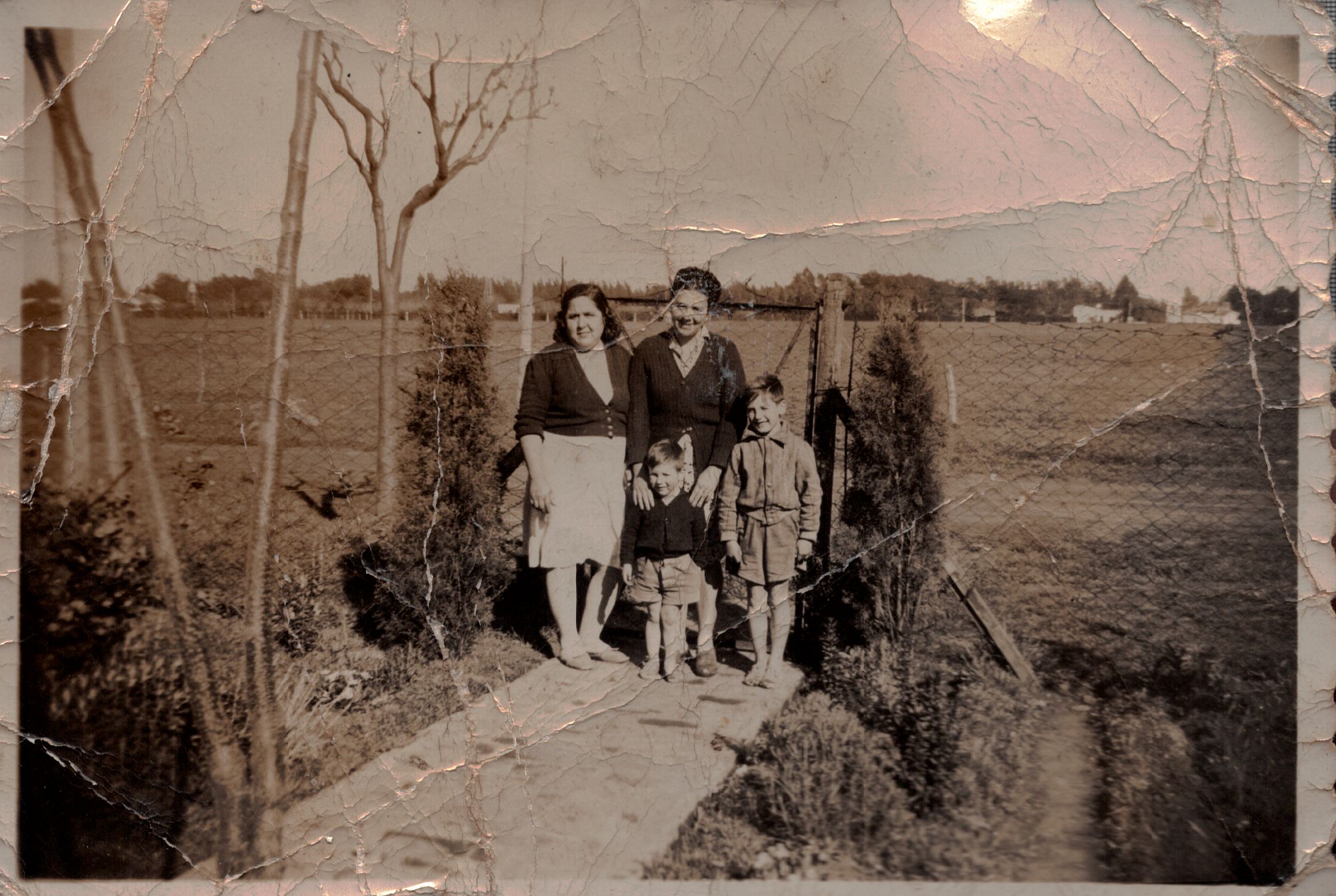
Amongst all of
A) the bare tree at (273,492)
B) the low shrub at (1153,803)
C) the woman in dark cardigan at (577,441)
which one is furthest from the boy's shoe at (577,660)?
the low shrub at (1153,803)

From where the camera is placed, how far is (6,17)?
235cm

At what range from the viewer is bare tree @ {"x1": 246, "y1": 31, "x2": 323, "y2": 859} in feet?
7.77

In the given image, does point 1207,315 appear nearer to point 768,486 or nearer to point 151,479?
point 768,486

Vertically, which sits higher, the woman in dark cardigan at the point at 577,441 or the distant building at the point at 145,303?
the distant building at the point at 145,303

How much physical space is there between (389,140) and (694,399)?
3.34 feet

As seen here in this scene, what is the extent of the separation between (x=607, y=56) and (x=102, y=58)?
4.18 feet

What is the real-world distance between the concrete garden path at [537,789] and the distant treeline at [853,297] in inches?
37.2

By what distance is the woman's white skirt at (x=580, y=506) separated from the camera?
237 cm

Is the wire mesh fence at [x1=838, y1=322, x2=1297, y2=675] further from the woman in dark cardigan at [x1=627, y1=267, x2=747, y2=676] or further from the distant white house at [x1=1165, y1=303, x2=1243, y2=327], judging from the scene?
the woman in dark cardigan at [x1=627, y1=267, x2=747, y2=676]

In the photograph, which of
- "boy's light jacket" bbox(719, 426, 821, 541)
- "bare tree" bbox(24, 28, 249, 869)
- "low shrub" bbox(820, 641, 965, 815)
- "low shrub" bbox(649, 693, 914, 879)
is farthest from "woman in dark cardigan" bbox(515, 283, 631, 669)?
"bare tree" bbox(24, 28, 249, 869)

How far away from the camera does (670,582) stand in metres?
2.37

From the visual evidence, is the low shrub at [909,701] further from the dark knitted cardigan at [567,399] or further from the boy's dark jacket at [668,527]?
the dark knitted cardigan at [567,399]

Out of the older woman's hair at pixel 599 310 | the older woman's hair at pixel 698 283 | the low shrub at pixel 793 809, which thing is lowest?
the low shrub at pixel 793 809

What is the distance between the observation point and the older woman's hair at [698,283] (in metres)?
2.34
